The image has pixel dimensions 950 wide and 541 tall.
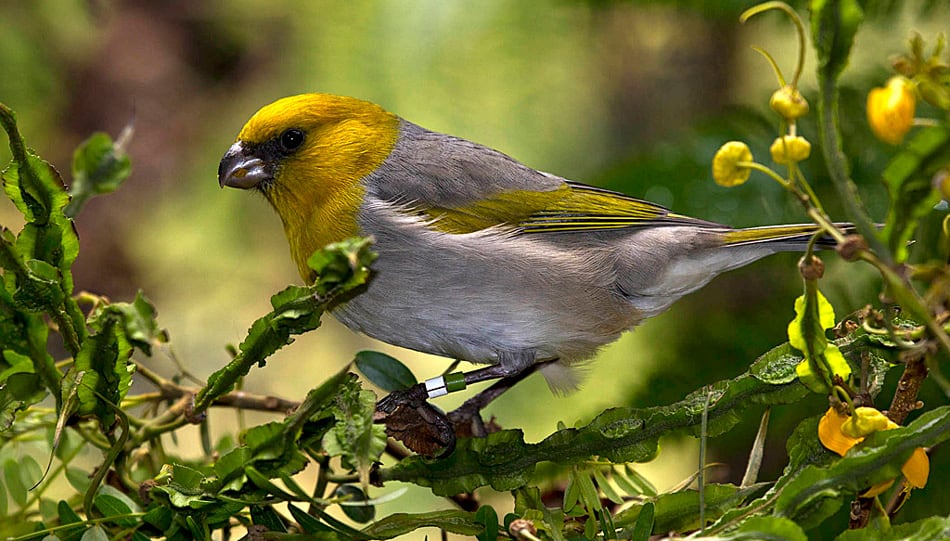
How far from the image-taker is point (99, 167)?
119cm

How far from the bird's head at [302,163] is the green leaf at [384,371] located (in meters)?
0.48

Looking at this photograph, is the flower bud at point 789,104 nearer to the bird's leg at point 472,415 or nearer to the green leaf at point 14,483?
the bird's leg at point 472,415

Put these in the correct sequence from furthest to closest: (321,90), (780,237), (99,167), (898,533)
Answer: (321,90) < (780,237) < (99,167) < (898,533)

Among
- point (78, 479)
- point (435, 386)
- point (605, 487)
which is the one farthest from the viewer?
point (435, 386)

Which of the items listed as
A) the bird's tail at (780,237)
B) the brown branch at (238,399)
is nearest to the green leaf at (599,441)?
the brown branch at (238,399)

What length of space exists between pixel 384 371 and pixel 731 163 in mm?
859

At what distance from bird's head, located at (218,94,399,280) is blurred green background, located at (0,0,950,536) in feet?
2.54

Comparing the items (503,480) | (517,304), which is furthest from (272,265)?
(503,480)

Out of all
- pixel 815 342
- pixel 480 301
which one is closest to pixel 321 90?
pixel 480 301

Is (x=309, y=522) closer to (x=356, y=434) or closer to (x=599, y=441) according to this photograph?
(x=356, y=434)

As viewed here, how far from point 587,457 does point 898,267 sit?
55 centimetres

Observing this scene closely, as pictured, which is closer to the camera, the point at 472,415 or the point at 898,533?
the point at 898,533

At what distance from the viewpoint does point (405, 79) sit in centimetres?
303

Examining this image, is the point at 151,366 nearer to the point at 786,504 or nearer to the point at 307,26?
the point at 307,26
